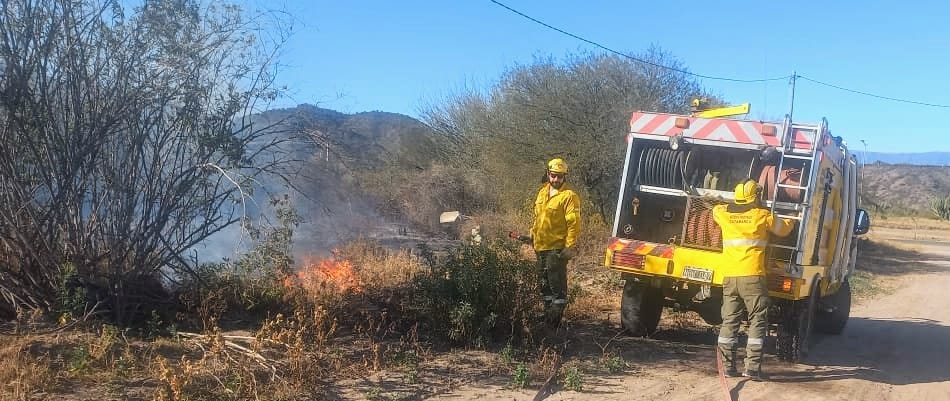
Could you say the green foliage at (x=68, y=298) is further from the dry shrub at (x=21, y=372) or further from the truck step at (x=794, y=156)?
the truck step at (x=794, y=156)

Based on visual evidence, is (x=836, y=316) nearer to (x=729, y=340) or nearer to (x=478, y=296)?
(x=729, y=340)

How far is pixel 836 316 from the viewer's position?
9.66 m

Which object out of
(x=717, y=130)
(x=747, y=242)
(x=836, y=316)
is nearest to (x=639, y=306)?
(x=747, y=242)

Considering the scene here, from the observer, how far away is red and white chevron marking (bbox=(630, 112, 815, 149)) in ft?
23.7

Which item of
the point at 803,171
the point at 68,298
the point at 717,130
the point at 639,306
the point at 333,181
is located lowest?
the point at 68,298

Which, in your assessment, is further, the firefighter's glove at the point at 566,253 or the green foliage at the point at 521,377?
the firefighter's glove at the point at 566,253

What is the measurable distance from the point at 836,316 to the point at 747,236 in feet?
12.7

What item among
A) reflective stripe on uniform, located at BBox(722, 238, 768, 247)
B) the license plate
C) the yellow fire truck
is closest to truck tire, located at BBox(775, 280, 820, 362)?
the yellow fire truck

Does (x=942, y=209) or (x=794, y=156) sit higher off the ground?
(x=942, y=209)

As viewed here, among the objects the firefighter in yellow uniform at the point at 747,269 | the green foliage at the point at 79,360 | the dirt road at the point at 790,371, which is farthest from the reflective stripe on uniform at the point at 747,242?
the green foliage at the point at 79,360

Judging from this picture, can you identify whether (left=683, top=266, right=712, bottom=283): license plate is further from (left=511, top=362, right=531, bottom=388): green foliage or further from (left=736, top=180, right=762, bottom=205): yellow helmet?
(left=511, top=362, right=531, bottom=388): green foliage

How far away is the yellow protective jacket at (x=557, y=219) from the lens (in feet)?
24.7

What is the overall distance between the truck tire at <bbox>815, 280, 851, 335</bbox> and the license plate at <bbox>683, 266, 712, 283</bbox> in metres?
3.20

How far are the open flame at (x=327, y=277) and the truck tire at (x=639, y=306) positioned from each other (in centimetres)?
287
